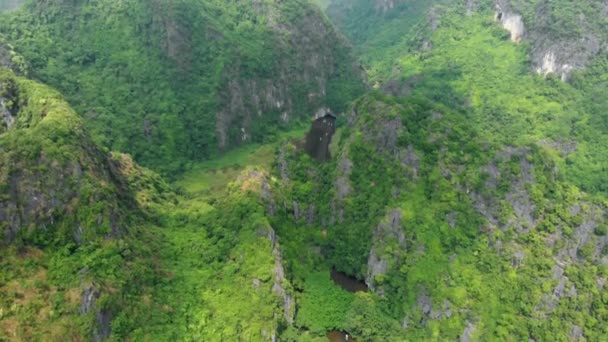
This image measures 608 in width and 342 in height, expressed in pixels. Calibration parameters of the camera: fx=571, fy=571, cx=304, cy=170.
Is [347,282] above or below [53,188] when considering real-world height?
below

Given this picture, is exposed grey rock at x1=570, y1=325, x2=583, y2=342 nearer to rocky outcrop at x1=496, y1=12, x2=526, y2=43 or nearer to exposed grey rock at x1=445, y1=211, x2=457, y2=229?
exposed grey rock at x1=445, y1=211, x2=457, y2=229

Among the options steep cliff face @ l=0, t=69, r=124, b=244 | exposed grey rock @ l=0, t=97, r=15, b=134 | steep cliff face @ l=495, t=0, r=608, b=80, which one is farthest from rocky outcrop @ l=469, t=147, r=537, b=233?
exposed grey rock @ l=0, t=97, r=15, b=134

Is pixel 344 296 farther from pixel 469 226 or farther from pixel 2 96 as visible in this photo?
pixel 2 96

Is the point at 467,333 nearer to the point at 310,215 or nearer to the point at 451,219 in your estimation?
the point at 451,219

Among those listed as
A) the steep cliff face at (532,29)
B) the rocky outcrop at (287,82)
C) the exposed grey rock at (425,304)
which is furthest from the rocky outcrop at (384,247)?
the steep cliff face at (532,29)

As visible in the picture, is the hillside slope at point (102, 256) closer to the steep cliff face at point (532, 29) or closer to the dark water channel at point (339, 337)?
the dark water channel at point (339, 337)

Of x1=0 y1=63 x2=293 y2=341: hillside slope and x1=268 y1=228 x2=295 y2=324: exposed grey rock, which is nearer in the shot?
x1=0 y1=63 x2=293 y2=341: hillside slope

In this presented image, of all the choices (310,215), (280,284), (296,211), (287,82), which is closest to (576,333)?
(280,284)
